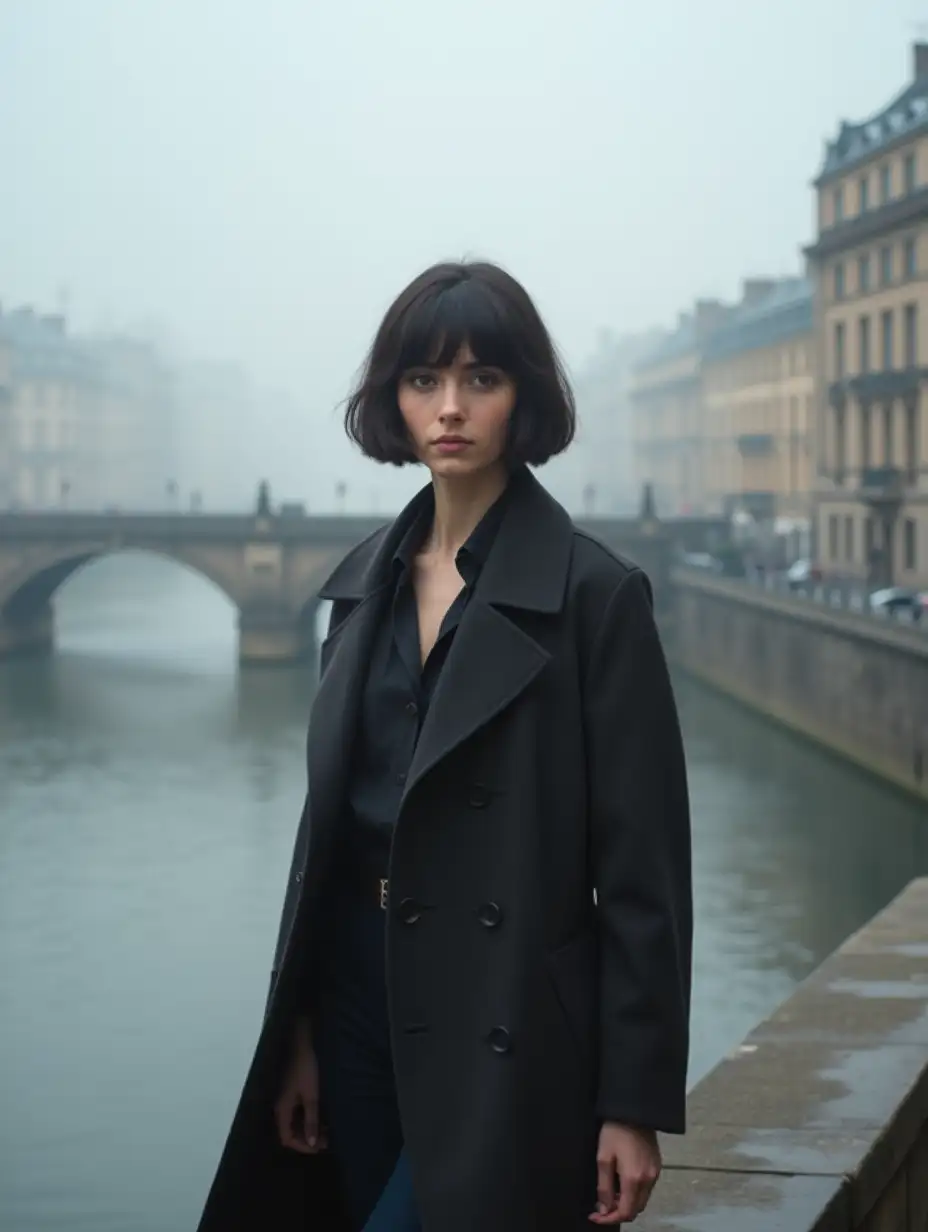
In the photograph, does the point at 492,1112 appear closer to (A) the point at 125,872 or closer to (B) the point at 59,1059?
(B) the point at 59,1059

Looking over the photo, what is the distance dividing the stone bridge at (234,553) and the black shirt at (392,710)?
1698 inches

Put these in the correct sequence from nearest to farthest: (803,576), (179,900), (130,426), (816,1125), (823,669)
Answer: (816,1125) → (179,900) → (823,669) → (803,576) → (130,426)

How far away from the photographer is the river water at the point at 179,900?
12.3 metres

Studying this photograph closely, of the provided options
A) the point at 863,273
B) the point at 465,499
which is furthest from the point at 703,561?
the point at 465,499

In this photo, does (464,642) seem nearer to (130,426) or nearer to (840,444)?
(840,444)

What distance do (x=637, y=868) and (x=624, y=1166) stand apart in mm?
312

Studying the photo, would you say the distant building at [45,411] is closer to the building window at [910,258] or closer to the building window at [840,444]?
the building window at [840,444]

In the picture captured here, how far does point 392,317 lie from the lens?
98.0 inches

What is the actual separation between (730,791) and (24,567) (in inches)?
936

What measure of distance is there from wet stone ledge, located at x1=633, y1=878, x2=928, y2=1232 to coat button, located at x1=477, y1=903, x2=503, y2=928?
79 centimetres

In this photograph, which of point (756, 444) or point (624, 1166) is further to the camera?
point (756, 444)

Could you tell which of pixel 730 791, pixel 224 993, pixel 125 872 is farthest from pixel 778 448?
pixel 224 993

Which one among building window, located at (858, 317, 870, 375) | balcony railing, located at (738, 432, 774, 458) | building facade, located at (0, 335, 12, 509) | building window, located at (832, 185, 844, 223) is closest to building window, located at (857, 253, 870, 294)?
building window, located at (858, 317, 870, 375)

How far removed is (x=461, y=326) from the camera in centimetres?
243
